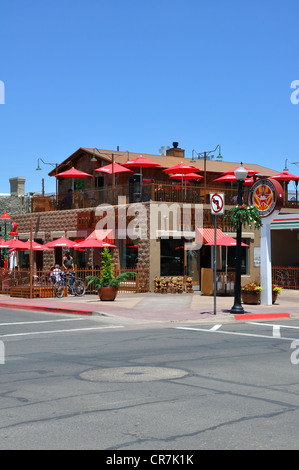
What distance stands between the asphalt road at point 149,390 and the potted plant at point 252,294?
7445 millimetres

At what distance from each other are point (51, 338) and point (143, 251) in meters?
15.5

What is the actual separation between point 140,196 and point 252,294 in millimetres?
9701

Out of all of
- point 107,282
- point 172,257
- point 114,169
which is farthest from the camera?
point 114,169

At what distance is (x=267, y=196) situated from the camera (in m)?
23.0

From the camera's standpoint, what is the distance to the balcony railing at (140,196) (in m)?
30.1

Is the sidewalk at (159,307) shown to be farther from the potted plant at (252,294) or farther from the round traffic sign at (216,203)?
the round traffic sign at (216,203)

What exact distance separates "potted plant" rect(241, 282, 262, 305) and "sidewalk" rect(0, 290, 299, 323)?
59 cm

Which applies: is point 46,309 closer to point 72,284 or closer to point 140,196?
point 72,284

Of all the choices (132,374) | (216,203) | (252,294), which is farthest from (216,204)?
(132,374)

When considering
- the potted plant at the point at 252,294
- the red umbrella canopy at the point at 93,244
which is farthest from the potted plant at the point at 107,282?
the potted plant at the point at 252,294

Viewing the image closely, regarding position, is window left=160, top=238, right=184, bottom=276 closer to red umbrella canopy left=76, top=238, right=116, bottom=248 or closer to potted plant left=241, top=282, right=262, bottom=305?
red umbrella canopy left=76, top=238, right=116, bottom=248

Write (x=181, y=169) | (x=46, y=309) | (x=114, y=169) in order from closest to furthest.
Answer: (x=46, y=309)
(x=181, y=169)
(x=114, y=169)

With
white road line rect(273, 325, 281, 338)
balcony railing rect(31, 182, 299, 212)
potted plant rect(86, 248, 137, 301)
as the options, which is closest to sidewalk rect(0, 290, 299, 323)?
potted plant rect(86, 248, 137, 301)
